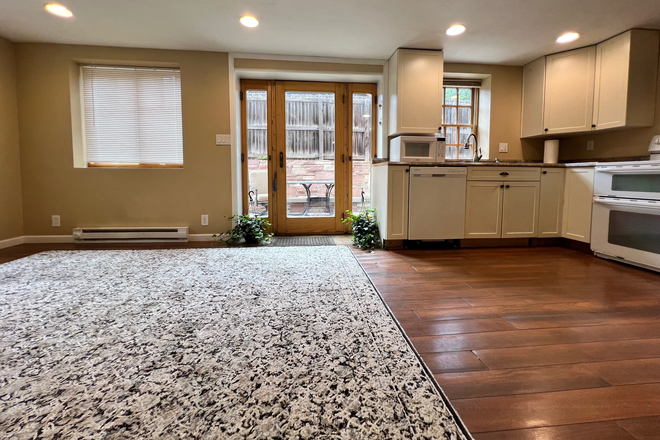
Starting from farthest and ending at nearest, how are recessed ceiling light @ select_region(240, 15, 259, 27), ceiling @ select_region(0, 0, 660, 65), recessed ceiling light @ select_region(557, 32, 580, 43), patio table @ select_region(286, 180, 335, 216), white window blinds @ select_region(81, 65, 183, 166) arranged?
patio table @ select_region(286, 180, 335, 216) < white window blinds @ select_region(81, 65, 183, 166) < recessed ceiling light @ select_region(557, 32, 580, 43) < recessed ceiling light @ select_region(240, 15, 259, 27) < ceiling @ select_region(0, 0, 660, 65)

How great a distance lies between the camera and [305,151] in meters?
3.98

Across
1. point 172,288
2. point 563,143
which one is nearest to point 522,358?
point 172,288

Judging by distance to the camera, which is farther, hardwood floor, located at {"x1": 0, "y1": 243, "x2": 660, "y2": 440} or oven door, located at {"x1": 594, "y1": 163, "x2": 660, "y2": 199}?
oven door, located at {"x1": 594, "y1": 163, "x2": 660, "y2": 199}

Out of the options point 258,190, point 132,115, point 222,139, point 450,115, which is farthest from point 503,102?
point 132,115

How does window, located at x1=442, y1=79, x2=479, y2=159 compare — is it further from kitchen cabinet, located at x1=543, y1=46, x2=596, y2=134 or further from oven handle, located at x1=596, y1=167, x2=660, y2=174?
oven handle, located at x1=596, y1=167, x2=660, y2=174

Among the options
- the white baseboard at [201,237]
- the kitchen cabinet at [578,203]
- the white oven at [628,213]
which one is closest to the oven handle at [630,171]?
the white oven at [628,213]

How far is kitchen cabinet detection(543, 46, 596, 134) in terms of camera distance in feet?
10.9

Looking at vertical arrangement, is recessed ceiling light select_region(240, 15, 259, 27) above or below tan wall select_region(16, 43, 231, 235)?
above

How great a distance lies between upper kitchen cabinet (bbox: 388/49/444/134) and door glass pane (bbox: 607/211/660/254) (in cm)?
183

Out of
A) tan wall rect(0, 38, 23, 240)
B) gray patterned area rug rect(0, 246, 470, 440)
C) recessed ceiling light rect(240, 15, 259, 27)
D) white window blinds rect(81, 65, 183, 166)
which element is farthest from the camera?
white window blinds rect(81, 65, 183, 166)

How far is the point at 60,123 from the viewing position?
3449 millimetres

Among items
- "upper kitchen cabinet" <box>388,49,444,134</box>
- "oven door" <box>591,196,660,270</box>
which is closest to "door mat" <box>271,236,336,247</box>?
"upper kitchen cabinet" <box>388,49,444,134</box>

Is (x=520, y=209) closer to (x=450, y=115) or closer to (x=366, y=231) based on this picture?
(x=450, y=115)

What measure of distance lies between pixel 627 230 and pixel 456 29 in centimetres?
231
